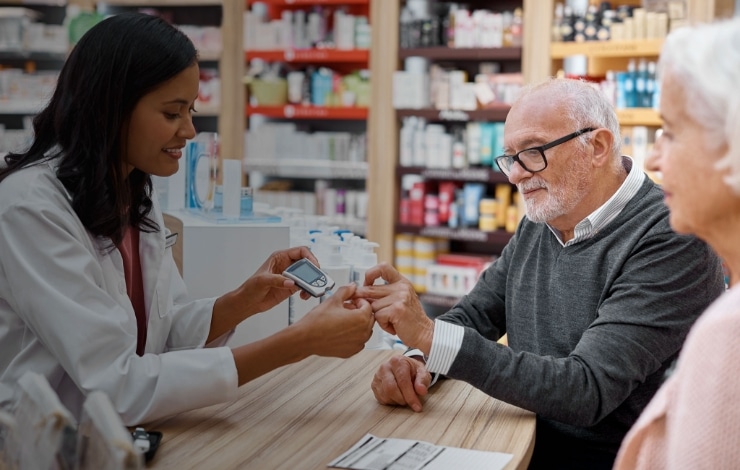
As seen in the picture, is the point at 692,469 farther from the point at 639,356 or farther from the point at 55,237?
the point at 55,237

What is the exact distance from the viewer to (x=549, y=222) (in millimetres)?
2342

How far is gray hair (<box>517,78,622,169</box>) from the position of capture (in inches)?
90.8

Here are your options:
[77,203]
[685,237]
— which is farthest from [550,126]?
[77,203]

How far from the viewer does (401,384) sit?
2.05m

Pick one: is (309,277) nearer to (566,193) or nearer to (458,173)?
(566,193)

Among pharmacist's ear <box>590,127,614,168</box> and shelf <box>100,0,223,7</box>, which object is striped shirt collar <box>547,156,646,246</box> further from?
shelf <box>100,0,223,7</box>

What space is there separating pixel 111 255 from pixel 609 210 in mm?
1216

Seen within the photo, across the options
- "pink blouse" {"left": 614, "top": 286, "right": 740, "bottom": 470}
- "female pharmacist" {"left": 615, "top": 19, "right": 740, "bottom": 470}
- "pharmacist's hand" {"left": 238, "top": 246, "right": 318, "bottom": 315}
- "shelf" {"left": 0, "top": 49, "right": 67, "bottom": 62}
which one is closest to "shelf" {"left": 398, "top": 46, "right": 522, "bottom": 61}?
"shelf" {"left": 0, "top": 49, "right": 67, "bottom": 62}

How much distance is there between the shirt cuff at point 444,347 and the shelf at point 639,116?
3592mm

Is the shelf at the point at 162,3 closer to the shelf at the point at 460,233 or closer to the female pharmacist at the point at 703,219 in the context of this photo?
the shelf at the point at 460,233

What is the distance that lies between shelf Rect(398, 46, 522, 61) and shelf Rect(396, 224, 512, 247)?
46.4 inches

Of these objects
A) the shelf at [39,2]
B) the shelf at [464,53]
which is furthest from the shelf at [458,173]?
the shelf at [39,2]

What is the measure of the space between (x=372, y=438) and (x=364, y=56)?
479 centimetres

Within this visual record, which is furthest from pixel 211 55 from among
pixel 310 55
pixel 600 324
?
pixel 600 324
